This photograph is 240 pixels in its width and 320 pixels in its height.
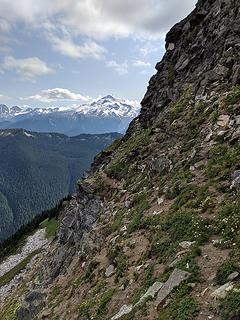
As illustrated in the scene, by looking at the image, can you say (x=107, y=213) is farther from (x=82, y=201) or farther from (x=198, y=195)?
(x=198, y=195)

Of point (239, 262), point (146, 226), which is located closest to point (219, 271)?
point (239, 262)

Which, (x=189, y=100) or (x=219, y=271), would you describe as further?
(x=189, y=100)

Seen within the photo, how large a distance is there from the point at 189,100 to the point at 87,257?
63.5 ft

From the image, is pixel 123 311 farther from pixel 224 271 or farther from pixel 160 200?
pixel 160 200

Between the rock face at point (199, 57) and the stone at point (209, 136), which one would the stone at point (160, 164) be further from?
the rock face at point (199, 57)

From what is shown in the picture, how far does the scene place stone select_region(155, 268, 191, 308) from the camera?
15617 mm

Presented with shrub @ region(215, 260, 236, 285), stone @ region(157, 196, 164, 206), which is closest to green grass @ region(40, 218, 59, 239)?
stone @ region(157, 196, 164, 206)

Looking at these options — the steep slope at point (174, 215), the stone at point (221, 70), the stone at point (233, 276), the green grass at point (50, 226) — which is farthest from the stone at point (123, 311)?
the green grass at point (50, 226)

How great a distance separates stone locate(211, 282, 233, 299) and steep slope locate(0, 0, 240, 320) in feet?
0.16

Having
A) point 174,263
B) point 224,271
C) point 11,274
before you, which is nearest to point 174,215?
point 174,263

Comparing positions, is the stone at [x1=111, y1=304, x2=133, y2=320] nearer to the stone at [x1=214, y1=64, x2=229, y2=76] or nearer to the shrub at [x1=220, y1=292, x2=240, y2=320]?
the shrub at [x1=220, y1=292, x2=240, y2=320]

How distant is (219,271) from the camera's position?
1502 centimetres

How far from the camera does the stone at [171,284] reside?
15.6 metres

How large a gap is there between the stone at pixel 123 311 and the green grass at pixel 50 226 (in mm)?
102108
